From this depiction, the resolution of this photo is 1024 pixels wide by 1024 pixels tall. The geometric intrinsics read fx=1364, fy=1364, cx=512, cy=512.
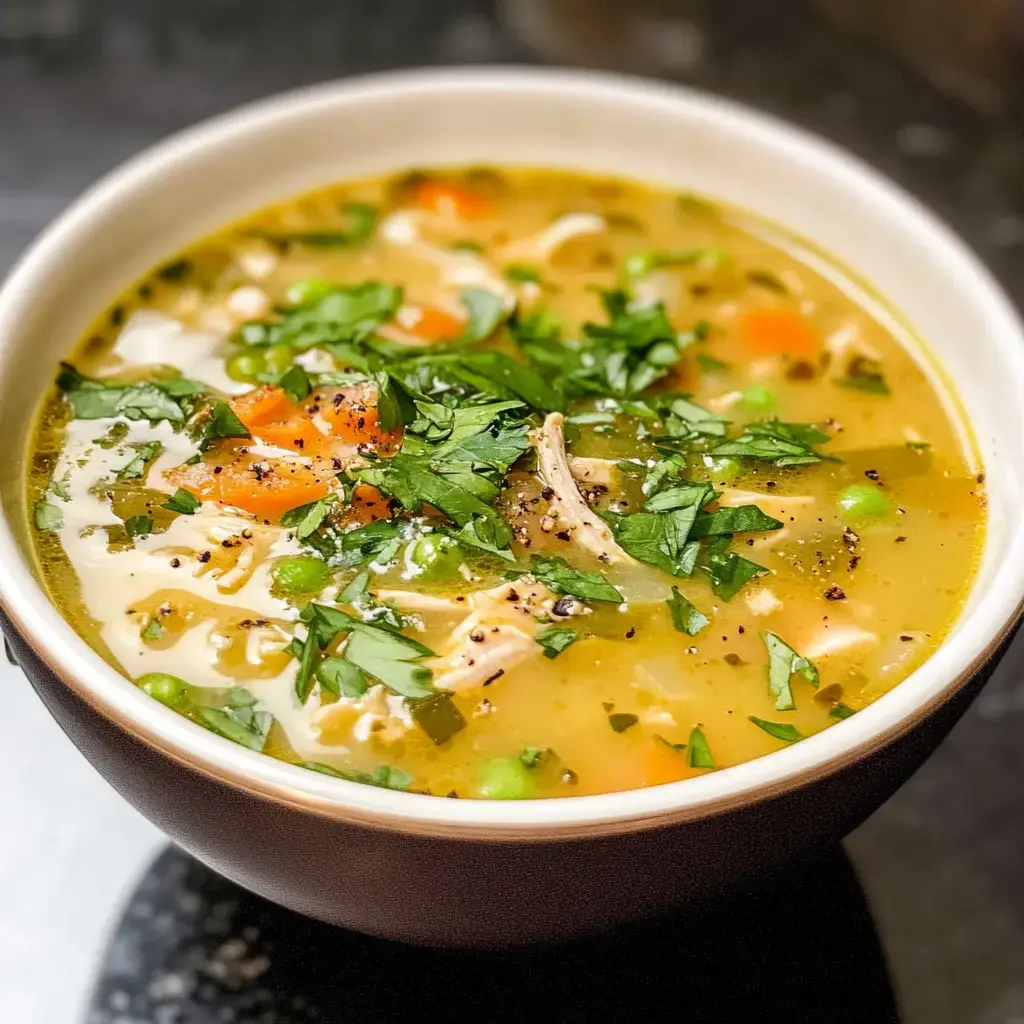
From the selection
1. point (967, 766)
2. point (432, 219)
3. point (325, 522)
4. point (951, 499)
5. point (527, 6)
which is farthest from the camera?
point (527, 6)

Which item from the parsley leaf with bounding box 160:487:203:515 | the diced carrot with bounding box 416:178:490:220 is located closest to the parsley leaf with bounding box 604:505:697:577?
the parsley leaf with bounding box 160:487:203:515

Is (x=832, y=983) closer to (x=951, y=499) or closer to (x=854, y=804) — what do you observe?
(x=854, y=804)

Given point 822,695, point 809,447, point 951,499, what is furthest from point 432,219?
point 822,695

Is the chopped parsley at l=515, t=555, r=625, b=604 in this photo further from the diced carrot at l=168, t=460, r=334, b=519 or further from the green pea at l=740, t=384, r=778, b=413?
the green pea at l=740, t=384, r=778, b=413

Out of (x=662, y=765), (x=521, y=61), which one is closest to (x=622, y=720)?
(x=662, y=765)

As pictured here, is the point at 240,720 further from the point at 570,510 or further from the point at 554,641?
the point at 570,510
